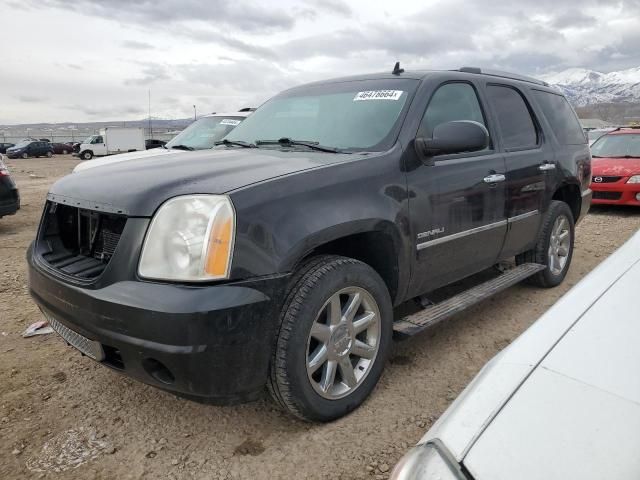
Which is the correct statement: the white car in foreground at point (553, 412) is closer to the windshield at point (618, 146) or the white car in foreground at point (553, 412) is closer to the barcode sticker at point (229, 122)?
the barcode sticker at point (229, 122)

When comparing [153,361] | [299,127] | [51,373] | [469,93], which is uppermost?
[469,93]

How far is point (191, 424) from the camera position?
2.52 m

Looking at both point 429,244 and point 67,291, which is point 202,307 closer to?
point 67,291

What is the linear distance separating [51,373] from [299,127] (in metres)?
2.12

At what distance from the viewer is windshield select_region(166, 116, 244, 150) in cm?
679

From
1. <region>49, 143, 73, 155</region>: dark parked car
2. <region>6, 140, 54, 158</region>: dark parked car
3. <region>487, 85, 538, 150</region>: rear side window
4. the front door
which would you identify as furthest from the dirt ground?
<region>49, 143, 73, 155</region>: dark parked car

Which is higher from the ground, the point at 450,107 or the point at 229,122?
the point at 450,107

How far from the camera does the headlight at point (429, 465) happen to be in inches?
40.2

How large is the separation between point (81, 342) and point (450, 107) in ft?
8.35

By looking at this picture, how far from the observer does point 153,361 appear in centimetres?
204

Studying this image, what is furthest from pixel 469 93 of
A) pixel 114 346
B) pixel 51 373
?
pixel 51 373

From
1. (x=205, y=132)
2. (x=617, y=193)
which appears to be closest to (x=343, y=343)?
(x=205, y=132)

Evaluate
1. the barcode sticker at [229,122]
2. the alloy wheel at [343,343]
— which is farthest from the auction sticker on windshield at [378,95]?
the barcode sticker at [229,122]

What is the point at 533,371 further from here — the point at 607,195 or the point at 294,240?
the point at 607,195
